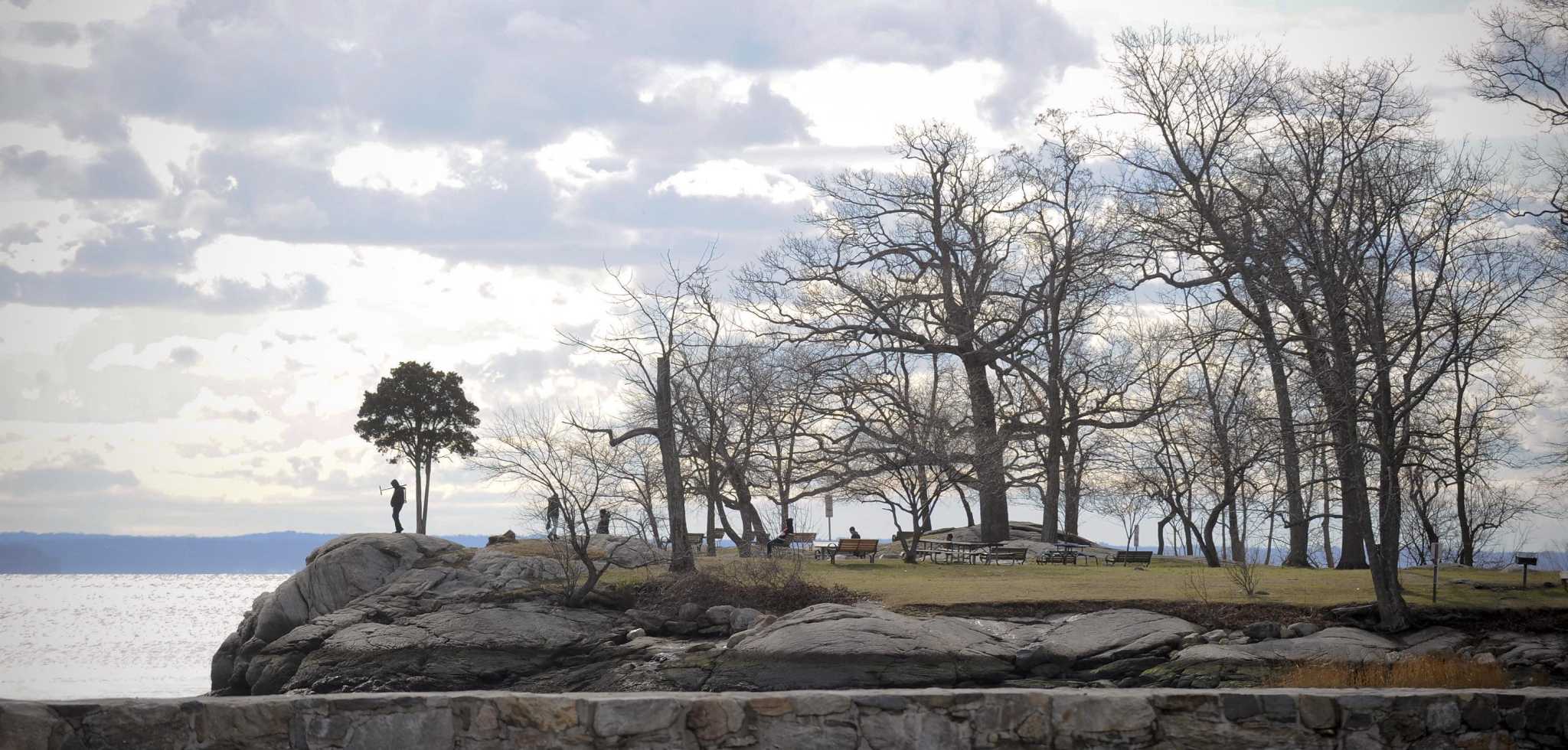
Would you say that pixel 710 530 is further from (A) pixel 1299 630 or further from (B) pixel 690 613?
(A) pixel 1299 630

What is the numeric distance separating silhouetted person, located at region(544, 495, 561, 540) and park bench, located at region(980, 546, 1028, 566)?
1148cm

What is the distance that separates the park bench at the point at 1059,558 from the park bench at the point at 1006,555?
52 centimetres

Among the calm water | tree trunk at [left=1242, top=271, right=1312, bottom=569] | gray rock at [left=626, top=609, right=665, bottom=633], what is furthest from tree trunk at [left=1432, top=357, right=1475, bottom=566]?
the calm water

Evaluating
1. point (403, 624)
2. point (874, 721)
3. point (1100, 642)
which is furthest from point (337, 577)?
point (874, 721)

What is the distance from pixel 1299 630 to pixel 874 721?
594 inches

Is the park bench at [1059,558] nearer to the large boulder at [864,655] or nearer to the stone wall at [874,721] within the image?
the large boulder at [864,655]

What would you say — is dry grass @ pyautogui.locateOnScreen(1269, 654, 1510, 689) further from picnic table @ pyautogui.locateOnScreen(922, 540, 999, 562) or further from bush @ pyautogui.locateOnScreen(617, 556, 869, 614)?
picnic table @ pyautogui.locateOnScreen(922, 540, 999, 562)

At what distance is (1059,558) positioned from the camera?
3334 cm

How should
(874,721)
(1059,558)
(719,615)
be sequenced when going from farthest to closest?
(1059,558), (719,615), (874,721)

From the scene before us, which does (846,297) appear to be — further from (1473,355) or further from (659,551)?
(1473,355)

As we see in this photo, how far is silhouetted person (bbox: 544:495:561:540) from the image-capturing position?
2745 centimetres

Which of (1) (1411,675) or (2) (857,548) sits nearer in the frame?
(1) (1411,675)

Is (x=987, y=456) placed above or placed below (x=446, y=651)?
above

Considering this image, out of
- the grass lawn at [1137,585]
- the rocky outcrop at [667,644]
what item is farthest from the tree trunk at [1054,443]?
the rocky outcrop at [667,644]
